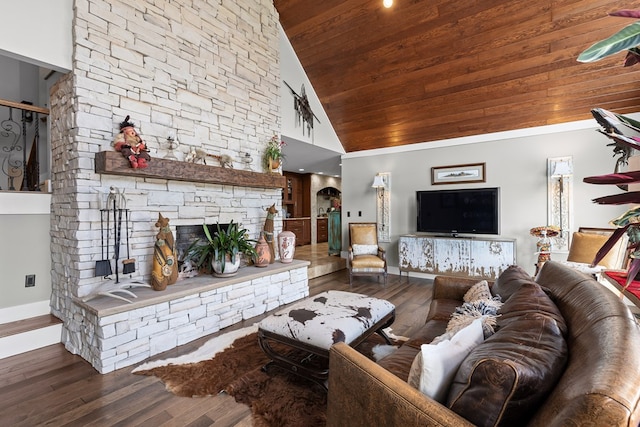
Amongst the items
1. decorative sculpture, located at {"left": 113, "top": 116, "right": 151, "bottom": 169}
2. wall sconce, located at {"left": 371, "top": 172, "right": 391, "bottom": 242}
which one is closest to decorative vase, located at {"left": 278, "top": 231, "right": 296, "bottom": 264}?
decorative sculpture, located at {"left": 113, "top": 116, "right": 151, "bottom": 169}

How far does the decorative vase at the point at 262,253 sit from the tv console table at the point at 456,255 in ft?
7.99

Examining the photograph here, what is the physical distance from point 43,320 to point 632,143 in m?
4.10

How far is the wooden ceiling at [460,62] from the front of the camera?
3215mm

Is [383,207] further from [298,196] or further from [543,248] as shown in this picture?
[298,196]

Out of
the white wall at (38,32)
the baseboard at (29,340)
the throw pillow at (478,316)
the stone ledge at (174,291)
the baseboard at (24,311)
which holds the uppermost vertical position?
the white wall at (38,32)

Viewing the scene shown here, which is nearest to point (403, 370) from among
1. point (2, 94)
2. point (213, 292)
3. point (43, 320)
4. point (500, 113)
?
point (213, 292)

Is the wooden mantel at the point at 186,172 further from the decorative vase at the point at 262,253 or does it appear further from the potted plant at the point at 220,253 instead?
the decorative vase at the point at 262,253

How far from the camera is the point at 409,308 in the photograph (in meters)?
3.53

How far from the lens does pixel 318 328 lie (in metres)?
1.87

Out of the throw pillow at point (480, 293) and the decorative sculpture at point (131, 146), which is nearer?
the throw pillow at point (480, 293)

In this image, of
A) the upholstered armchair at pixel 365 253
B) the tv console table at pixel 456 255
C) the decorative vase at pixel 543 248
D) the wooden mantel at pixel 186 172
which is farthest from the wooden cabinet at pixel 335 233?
Result: the decorative vase at pixel 543 248

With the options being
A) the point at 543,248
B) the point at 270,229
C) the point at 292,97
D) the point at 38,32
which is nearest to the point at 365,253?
the point at 270,229

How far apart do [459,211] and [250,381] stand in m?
4.03

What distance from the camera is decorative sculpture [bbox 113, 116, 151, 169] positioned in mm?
2514
